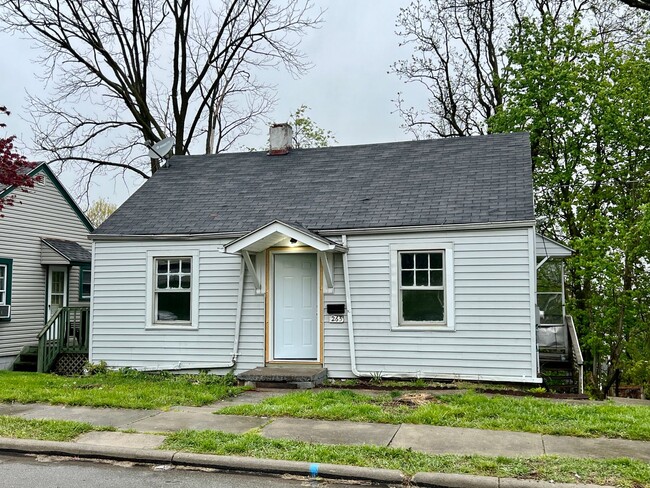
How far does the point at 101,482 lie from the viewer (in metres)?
5.29

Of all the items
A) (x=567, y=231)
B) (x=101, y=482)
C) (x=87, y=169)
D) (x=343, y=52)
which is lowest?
(x=101, y=482)

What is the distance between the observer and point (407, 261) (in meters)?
10.6

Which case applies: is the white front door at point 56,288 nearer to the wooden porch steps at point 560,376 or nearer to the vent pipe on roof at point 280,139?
the vent pipe on roof at point 280,139

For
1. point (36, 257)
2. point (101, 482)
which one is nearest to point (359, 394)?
point (101, 482)

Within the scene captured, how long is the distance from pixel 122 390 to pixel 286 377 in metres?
2.64

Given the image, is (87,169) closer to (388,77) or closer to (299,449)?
(388,77)

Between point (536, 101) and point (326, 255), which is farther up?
point (536, 101)

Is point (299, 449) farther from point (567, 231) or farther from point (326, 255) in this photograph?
point (567, 231)

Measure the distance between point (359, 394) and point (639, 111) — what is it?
13.1 meters

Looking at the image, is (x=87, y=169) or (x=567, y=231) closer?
(x=567, y=231)

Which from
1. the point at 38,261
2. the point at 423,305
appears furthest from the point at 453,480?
the point at 38,261

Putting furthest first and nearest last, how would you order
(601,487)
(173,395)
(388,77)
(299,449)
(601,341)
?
(388,77), (601,341), (173,395), (299,449), (601,487)

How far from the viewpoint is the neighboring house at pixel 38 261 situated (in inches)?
621

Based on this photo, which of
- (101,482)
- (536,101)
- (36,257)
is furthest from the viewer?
(536,101)
